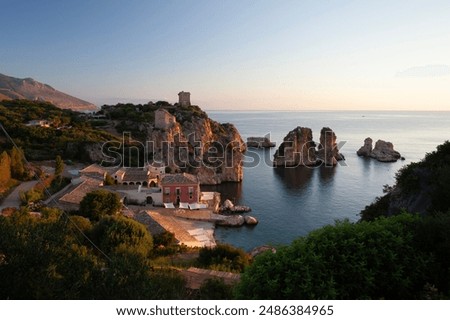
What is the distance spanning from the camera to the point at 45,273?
4285mm

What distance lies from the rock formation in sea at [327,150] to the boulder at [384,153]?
5.27m

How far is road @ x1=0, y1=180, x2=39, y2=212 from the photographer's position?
1920 centimetres

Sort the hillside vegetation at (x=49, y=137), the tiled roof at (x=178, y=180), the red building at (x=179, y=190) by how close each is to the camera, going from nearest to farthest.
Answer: the red building at (x=179, y=190) < the tiled roof at (x=178, y=180) < the hillside vegetation at (x=49, y=137)

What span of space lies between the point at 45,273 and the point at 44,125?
42443 mm

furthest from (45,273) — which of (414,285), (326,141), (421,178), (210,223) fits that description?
(326,141)

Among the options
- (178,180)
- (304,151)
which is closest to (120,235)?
(178,180)

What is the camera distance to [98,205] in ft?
61.8

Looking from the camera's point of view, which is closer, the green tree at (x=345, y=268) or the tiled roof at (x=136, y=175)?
the green tree at (x=345, y=268)

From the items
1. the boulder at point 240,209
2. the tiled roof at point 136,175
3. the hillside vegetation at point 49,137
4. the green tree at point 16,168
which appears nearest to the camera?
the green tree at point 16,168

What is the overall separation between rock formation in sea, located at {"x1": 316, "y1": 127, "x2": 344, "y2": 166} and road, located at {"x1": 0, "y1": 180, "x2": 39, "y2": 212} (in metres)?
40.8

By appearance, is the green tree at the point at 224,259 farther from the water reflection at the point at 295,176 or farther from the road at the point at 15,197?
the water reflection at the point at 295,176

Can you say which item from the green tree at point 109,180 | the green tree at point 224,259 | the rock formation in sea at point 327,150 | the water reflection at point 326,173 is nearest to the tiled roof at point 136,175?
the green tree at point 109,180

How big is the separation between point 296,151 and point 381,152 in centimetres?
1479

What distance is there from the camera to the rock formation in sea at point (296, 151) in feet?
169
